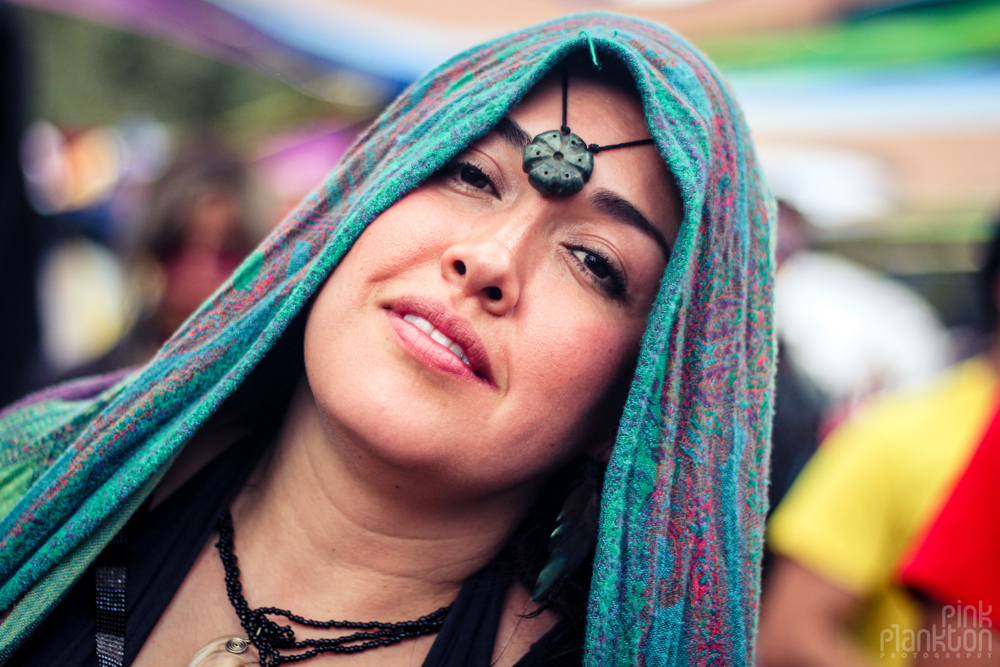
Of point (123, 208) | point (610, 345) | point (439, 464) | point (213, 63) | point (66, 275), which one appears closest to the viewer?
point (439, 464)

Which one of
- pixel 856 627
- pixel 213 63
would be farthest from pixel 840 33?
pixel 213 63

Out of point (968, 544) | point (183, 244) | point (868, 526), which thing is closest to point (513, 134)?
point (968, 544)

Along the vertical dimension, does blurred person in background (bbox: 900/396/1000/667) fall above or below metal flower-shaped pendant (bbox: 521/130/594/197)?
below

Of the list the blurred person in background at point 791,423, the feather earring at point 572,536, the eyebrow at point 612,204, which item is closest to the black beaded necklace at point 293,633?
the feather earring at point 572,536

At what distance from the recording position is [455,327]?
1167mm

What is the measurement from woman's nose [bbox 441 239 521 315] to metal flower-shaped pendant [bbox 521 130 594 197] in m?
0.14

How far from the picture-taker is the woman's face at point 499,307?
3.78 ft

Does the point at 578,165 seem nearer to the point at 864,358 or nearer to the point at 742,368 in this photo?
the point at 742,368

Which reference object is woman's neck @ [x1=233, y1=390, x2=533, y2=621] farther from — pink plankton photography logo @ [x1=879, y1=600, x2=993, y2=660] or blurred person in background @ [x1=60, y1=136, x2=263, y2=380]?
blurred person in background @ [x1=60, y1=136, x2=263, y2=380]

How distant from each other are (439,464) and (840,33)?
5.41 meters

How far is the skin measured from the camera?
3.81 feet

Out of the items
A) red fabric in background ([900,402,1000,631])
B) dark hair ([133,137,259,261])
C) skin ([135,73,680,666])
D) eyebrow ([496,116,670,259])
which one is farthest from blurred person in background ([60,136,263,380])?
red fabric in background ([900,402,1000,631])

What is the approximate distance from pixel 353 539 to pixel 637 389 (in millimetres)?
581

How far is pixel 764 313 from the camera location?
1350 millimetres
